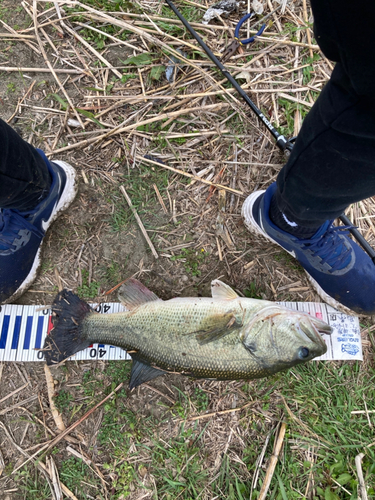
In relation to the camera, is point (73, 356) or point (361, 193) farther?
point (73, 356)

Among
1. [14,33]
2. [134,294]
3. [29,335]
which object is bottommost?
[29,335]

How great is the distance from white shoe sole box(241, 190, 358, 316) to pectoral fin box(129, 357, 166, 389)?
5.53ft

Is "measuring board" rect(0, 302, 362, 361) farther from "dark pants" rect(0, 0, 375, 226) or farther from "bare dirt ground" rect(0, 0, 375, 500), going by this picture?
"dark pants" rect(0, 0, 375, 226)

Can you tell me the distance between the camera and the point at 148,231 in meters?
3.52

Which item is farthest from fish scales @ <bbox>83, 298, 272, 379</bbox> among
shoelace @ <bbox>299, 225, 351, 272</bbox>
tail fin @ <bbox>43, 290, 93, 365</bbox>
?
shoelace @ <bbox>299, 225, 351, 272</bbox>

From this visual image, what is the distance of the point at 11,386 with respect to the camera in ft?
11.3

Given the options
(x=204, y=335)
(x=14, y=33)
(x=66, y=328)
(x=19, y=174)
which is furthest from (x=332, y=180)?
(x=14, y=33)

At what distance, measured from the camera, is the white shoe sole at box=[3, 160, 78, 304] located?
3.38 meters

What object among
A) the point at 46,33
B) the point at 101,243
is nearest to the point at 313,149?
the point at 101,243

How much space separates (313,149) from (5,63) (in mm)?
3650

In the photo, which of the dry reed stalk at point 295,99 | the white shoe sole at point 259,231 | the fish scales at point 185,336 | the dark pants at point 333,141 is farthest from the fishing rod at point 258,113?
the fish scales at point 185,336

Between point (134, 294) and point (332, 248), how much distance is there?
6.54 feet

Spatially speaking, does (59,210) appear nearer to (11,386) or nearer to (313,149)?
(11,386)

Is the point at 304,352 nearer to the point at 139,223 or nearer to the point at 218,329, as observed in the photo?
the point at 218,329
